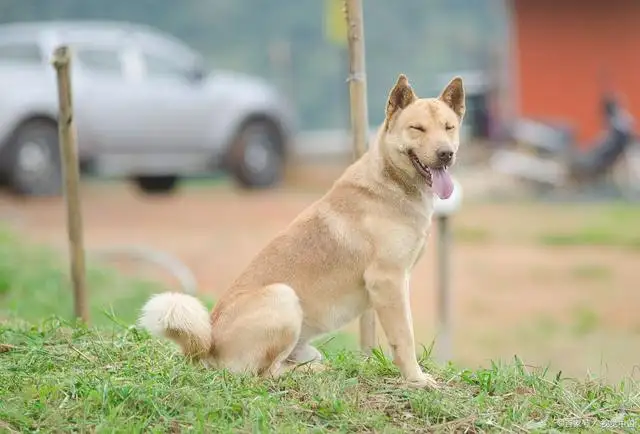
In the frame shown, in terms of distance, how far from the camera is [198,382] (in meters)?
4.79

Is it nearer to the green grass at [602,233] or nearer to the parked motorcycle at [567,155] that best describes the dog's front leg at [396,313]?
the green grass at [602,233]

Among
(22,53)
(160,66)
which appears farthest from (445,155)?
(160,66)

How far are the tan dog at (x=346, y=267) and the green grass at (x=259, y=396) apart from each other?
140 millimetres

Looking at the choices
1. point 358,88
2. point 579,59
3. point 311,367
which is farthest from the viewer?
point 579,59

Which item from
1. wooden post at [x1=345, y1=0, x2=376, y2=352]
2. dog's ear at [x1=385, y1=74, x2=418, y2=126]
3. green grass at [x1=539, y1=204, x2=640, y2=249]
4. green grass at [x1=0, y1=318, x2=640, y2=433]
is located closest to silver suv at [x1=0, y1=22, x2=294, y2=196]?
green grass at [x1=539, y1=204, x2=640, y2=249]

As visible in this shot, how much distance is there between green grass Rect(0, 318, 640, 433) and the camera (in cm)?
440

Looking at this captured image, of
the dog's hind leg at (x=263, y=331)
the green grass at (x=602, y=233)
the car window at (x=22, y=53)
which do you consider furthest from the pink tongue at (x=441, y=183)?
the car window at (x=22, y=53)

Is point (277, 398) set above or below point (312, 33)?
below

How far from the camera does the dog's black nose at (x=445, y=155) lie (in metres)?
4.86

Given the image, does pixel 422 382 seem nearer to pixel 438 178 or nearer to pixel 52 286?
pixel 438 178

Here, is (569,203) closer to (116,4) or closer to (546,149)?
(546,149)

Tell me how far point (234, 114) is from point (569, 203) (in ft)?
16.8

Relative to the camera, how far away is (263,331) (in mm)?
4934

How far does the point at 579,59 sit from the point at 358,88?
17.0 metres
